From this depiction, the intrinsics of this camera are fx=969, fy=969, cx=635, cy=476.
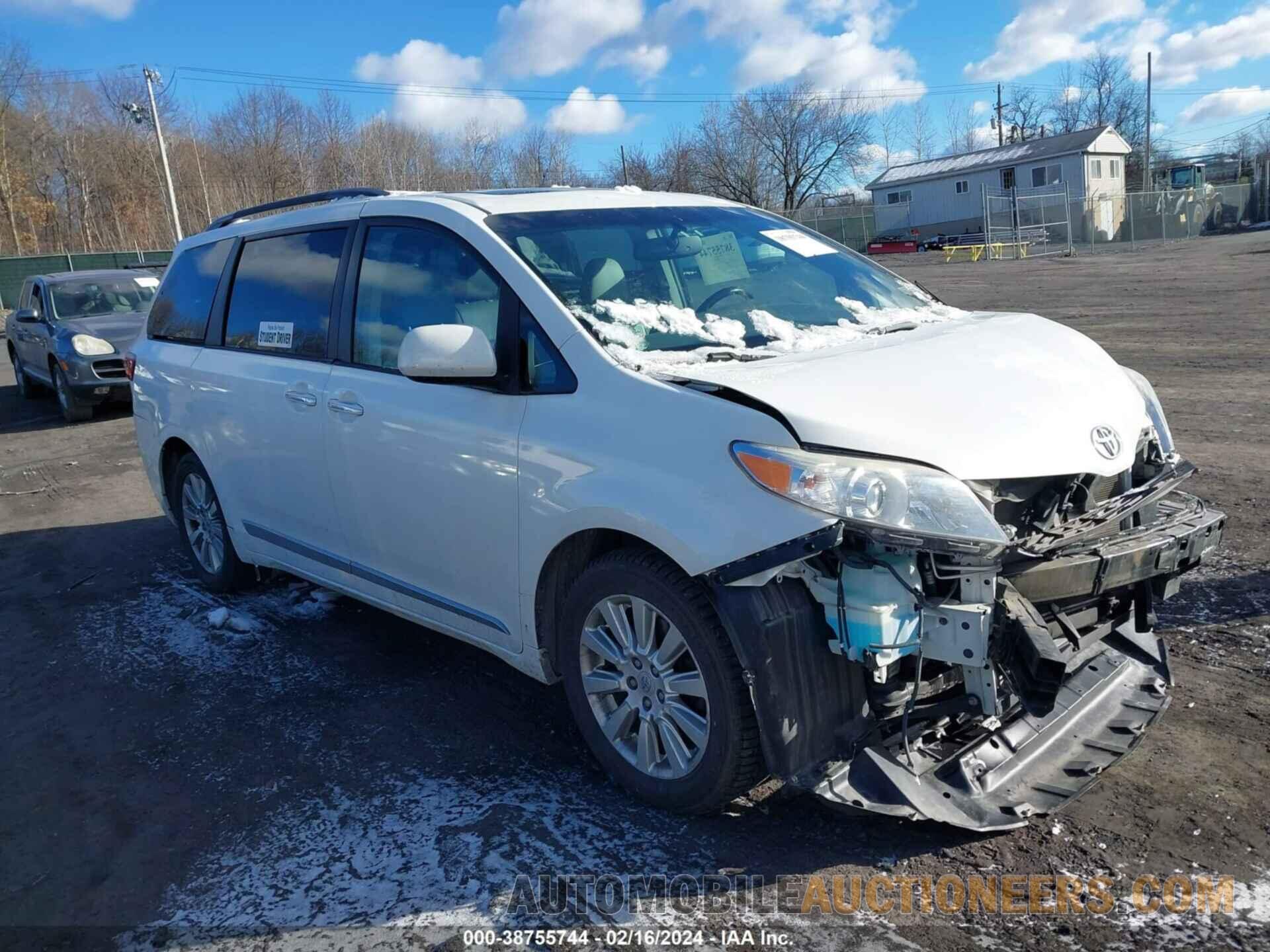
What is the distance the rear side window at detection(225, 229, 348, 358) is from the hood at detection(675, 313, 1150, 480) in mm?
2063

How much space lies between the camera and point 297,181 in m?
48.8

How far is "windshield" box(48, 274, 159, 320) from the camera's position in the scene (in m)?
13.6

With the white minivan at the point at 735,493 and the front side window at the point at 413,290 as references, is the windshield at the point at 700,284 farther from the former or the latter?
the front side window at the point at 413,290

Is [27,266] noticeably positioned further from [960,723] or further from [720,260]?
[960,723]

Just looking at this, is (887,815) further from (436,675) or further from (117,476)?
(117,476)

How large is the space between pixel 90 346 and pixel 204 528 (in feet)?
26.9

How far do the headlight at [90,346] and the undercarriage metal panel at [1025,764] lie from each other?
40.4 ft

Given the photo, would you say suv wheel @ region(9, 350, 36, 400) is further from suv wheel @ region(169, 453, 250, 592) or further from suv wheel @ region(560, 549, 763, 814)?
suv wheel @ region(560, 549, 763, 814)

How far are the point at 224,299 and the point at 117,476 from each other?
523 cm

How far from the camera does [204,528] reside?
225 inches

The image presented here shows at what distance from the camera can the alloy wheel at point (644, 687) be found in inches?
118

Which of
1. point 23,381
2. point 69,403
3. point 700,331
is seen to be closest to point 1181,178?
point 23,381

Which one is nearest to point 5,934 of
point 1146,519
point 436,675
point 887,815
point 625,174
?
point 436,675

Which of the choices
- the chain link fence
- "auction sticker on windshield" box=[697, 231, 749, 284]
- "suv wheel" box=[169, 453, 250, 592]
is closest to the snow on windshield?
"auction sticker on windshield" box=[697, 231, 749, 284]
